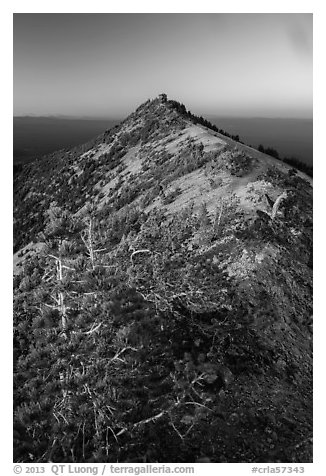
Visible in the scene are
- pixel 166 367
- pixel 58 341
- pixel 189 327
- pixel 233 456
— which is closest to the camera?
pixel 233 456

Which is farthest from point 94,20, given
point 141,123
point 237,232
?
point 141,123

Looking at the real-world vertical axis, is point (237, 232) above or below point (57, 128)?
below

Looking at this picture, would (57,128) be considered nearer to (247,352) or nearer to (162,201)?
(162,201)

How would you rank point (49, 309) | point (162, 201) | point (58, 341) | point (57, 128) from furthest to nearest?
point (162, 201), point (57, 128), point (49, 309), point (58, 341)

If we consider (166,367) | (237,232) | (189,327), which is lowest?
(166,367)

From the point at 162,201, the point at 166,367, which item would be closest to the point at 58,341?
the point at 166,367

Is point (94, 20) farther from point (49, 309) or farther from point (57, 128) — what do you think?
point (49, 309)
